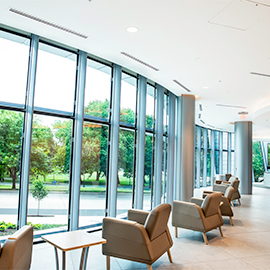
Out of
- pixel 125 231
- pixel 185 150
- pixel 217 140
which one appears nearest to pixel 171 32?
pixel 125 231

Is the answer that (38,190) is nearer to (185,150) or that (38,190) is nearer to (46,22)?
(46,22)

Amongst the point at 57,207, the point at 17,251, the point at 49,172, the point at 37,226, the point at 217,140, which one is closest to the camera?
the point at 17,251

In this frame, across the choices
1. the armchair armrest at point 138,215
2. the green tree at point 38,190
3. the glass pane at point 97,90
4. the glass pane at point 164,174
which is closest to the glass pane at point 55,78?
the glass pane at point 97,90

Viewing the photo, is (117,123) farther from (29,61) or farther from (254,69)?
(254,69)

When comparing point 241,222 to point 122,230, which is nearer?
point 122,230

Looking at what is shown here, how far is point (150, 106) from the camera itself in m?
8.66

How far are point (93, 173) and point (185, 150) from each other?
425 cm

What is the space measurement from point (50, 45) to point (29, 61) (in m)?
Result: 0.69

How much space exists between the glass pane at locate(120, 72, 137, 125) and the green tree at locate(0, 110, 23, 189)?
9.57 feet

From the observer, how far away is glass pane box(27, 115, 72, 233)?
18.0ft

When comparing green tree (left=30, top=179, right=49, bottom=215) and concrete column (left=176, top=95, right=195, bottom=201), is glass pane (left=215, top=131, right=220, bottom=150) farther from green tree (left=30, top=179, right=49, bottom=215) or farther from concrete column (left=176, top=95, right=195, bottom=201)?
green tree (left=30, top=179, right=49, bottom=215)

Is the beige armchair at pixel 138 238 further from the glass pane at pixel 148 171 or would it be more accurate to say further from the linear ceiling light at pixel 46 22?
the glass pane at pixel 148 171

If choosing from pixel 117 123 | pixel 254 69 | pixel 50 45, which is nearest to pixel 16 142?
pixel 50 45

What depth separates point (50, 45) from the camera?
5.79 metres
